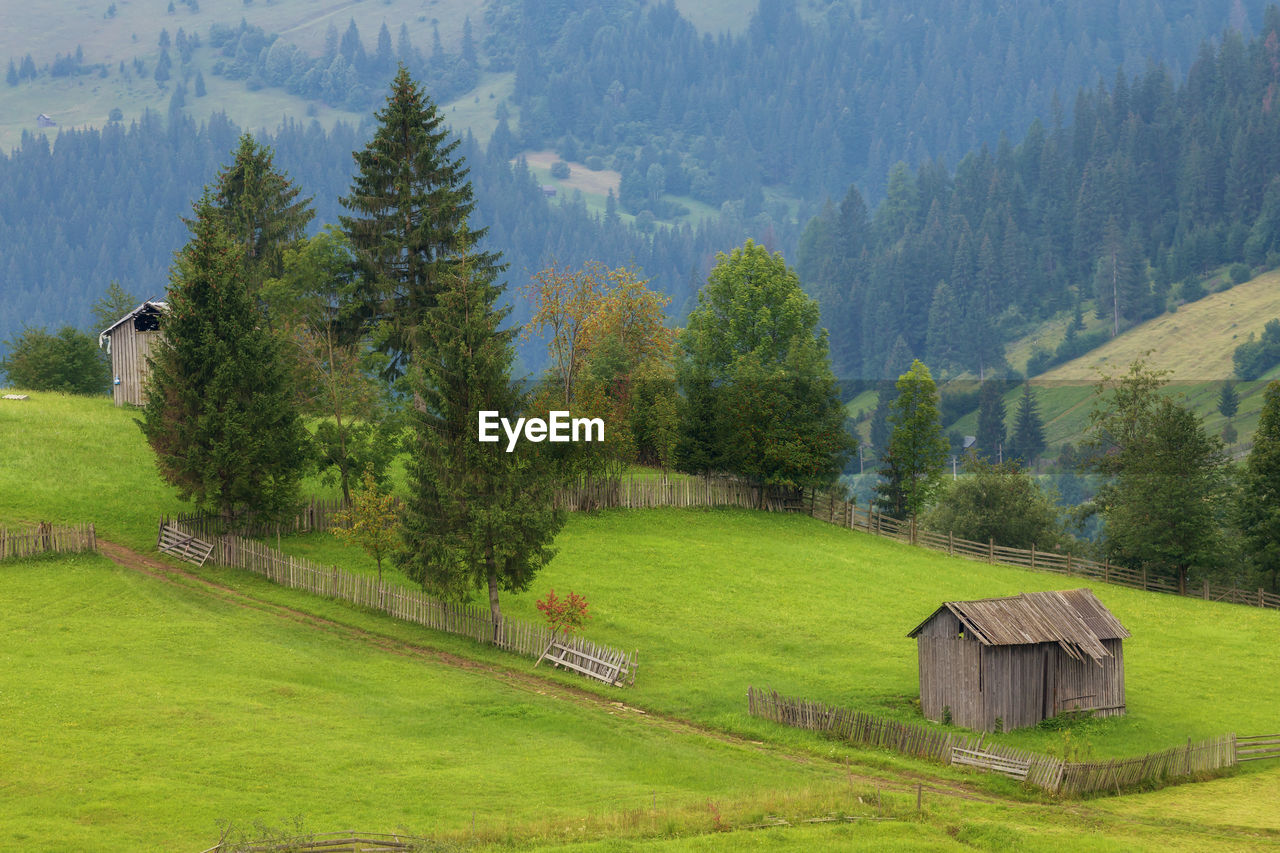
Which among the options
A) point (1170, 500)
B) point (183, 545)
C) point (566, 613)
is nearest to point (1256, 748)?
point (566, 613)

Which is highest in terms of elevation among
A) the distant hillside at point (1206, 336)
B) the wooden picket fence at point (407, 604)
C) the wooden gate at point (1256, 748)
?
the distant hillside at point (1206, 336)

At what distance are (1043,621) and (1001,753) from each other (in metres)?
6.31

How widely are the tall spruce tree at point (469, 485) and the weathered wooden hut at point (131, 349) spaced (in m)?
32.3

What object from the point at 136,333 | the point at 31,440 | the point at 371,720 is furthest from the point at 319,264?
the point at 371,720

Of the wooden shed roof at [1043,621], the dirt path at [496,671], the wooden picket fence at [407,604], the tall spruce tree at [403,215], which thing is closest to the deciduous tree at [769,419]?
the tall spruce tree at [403,215]

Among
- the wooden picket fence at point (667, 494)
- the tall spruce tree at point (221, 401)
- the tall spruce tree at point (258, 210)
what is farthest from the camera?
the tall spruce tree at point (258, 210)

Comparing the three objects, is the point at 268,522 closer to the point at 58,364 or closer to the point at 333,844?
the point at 333,844

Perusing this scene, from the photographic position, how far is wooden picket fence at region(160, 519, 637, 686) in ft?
136

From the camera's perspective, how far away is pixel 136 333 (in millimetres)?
72312

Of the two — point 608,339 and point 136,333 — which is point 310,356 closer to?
point 136,333

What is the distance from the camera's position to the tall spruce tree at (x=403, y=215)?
67.2 meters

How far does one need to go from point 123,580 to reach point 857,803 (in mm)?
29165

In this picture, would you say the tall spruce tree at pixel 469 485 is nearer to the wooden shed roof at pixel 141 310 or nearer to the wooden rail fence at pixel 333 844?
the wooden rail fence at pixel 333 844

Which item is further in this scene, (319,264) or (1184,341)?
(1184,341)
